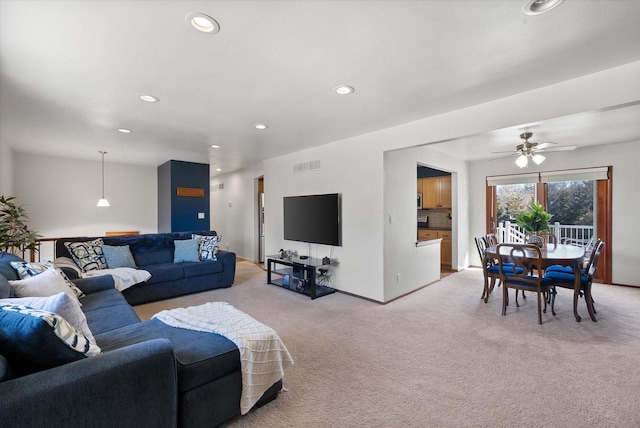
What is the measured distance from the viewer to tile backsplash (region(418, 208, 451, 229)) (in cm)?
684

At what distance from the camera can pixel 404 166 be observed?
4.51 m

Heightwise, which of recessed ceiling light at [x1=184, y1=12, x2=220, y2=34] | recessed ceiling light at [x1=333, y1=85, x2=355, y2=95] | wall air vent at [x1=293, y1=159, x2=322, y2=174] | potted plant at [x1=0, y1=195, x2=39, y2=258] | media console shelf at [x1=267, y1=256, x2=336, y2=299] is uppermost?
recessed ceiling light at [x1=333, y1=85, x2=355, y2=95]

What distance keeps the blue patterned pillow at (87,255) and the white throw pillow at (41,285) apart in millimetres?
1764

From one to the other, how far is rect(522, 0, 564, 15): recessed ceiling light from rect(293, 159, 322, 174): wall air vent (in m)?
3.48

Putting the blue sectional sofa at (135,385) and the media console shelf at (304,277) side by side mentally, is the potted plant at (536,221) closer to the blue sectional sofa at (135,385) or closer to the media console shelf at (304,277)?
the media console shelf at (304,277)

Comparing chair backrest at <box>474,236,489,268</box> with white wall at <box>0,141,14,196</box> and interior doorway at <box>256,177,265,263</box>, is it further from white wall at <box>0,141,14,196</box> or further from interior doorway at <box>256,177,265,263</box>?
white wall at <box>0,141,14,196</box>

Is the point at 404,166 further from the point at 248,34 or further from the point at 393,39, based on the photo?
the point at 248,34

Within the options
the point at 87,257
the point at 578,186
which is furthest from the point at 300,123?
the point at 578,186

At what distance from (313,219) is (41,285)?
334 cm

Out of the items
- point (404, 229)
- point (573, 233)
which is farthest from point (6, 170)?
point (573, 233)

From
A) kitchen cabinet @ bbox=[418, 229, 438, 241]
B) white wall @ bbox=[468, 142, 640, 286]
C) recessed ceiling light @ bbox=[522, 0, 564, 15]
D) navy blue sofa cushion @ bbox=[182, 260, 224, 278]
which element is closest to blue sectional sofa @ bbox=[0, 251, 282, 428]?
navy blue sofa cushion @ bbox=[182, 260, 224, 278]

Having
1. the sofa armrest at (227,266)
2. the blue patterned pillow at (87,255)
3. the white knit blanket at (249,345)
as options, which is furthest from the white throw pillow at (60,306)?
the sofa armrest at (227,266)

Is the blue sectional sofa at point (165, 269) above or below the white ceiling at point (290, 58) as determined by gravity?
below

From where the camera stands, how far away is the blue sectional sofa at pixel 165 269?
405cm
